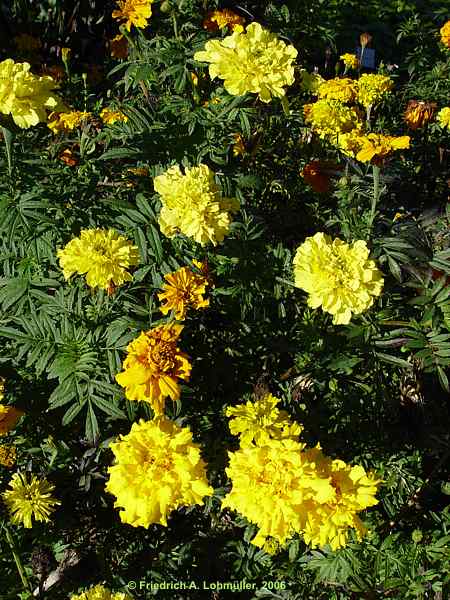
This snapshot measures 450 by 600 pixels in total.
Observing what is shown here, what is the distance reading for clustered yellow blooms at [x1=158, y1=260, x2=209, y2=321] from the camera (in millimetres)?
1935

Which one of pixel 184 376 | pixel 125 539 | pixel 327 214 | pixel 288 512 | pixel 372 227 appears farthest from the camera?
pixel 327 214

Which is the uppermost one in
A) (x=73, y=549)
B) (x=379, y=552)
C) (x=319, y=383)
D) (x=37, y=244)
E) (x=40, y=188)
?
(x=40, y=188)

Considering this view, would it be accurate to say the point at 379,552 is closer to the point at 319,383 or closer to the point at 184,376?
the point at 319,383

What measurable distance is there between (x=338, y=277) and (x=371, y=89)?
60.2 inches

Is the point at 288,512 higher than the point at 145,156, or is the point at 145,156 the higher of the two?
the point at 145,156

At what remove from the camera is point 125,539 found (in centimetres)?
252

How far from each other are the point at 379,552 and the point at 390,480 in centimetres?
25

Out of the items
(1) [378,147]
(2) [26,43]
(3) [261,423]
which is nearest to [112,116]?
(1) [378,147]

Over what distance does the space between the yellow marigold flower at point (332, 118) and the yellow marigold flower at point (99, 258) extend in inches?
51.8

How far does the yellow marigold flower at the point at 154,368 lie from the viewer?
66.8 inches

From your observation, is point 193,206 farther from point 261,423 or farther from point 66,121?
point 66,121

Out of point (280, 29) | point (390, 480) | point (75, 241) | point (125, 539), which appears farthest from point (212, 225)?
point (280, 29)

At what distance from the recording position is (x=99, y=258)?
5.95ft

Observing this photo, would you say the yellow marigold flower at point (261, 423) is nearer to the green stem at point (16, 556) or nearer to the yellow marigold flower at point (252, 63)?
the green stem at point (16, 556)
